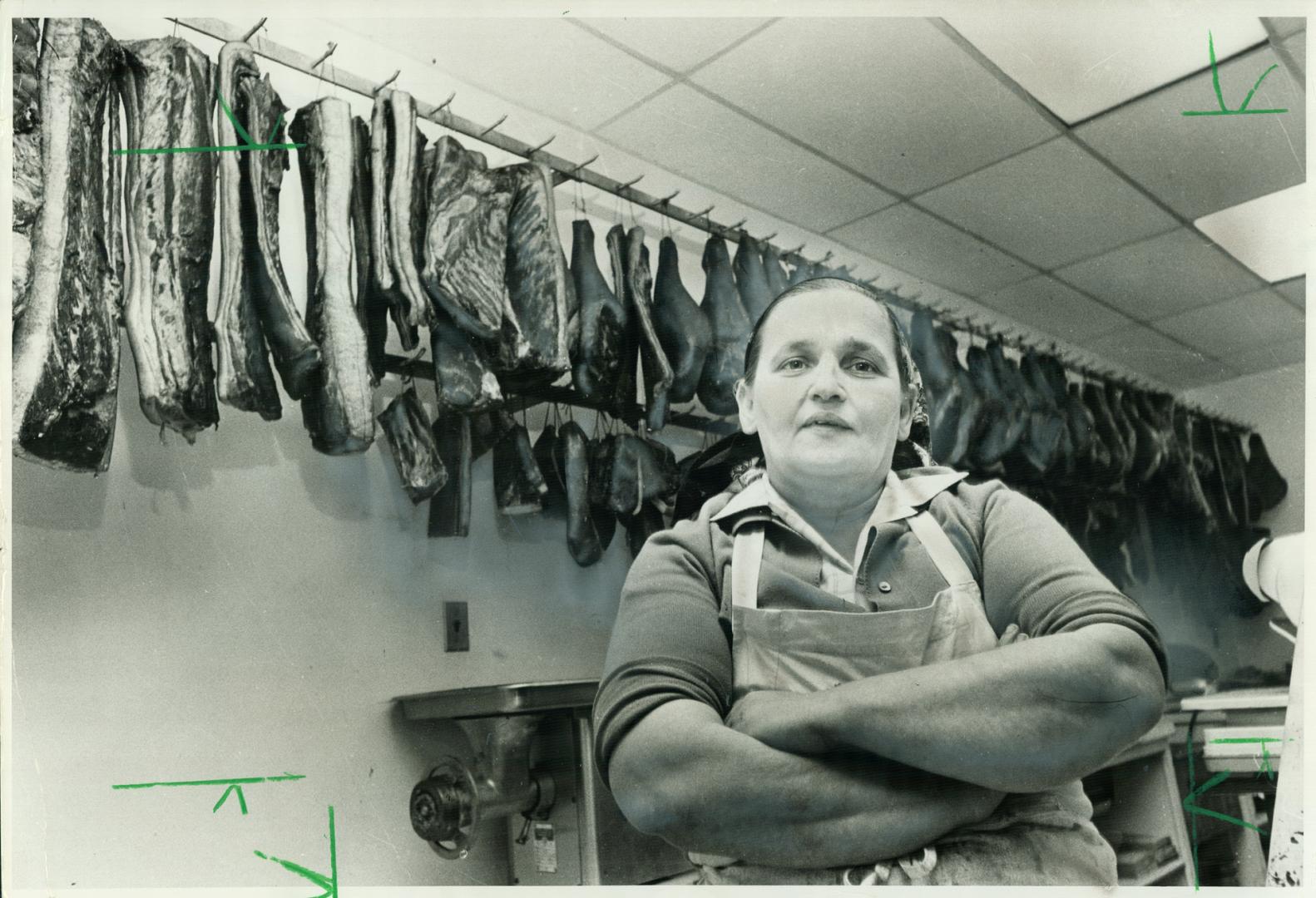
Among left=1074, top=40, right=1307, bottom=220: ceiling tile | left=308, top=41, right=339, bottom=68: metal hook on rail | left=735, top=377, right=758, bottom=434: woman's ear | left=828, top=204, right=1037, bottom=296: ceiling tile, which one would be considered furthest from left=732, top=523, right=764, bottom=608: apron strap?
left=308, top=41, right=339, bottom=68: metal hook on rail

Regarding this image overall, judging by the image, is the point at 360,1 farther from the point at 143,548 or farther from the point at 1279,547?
the point at 1279,547

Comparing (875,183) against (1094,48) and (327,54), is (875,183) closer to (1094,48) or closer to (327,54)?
(1094,48)

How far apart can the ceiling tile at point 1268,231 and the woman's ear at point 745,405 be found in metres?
0.51

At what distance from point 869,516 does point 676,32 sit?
56cm

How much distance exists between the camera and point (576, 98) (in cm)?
106

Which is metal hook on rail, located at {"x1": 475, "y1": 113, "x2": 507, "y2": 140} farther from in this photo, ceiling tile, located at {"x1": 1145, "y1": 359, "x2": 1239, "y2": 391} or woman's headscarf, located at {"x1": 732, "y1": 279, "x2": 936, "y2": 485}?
ceiling tile, located at {"x1": 1145, "y1": 359, "x2": 1239, "y2": 391}

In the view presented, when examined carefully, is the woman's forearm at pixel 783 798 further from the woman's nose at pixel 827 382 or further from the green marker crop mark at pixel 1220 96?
the green marker crop mark at pixel 1220 96

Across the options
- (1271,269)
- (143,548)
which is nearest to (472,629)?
(143,548)

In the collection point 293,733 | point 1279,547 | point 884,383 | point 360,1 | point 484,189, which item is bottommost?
point 293,733

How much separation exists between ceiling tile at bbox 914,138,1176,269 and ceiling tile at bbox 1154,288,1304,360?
0.36 feet

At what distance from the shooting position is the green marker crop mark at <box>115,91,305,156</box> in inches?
38.6

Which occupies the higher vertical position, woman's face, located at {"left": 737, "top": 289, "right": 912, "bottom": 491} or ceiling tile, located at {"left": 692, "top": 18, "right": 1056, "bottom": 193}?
ceiling tile, located at {"left": 692, "top": 18, "right": 1056, "bottom": 193}

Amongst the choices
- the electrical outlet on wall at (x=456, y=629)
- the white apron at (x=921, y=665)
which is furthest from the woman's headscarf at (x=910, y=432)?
the electrical outlet on wall at (x=456, y=629)

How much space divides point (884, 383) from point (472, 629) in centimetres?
50
